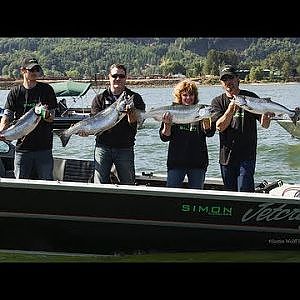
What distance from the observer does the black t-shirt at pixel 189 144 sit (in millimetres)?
5730

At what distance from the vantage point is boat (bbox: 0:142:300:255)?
5.55 m

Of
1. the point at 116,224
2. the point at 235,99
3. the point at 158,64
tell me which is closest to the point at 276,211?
the point at 235,99

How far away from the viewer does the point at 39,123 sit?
225 inches

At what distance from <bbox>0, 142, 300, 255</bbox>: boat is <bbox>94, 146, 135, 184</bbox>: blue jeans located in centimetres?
11

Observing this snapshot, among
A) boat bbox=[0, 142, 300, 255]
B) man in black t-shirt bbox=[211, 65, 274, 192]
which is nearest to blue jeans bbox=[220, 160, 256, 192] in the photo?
man in black t-shirt bbox=[211, 65, 274, 192]

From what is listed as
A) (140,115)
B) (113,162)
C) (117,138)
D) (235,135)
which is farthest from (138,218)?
(235,135)

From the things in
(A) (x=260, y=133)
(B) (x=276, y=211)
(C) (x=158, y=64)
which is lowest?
(B) (x=276, y=211)

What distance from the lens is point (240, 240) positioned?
5781mm

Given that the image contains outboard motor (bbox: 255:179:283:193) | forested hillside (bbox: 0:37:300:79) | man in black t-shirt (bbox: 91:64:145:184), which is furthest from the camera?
outboard motor (bbox: 255:179:283:193)

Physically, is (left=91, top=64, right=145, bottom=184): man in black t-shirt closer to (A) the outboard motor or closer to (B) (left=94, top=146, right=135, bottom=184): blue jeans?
(B) (left=94, top=146, right=135, bottom=184): blue jeans

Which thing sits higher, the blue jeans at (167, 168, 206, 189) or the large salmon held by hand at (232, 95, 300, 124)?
the large salmon held by hand at (232, 95, 300, 124)

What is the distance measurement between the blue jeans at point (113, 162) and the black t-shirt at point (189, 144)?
35 centimetres
